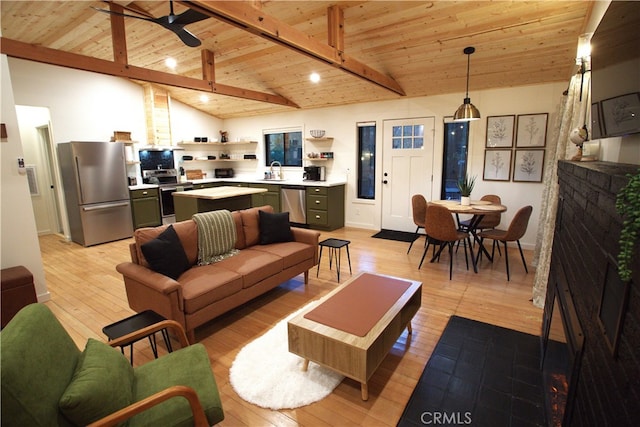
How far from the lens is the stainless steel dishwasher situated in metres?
6.46

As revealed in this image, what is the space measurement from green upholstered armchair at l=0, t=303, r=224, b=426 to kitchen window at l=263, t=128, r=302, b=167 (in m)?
5.88

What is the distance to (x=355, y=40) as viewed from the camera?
4008mm

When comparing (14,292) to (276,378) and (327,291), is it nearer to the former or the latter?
(276,378)

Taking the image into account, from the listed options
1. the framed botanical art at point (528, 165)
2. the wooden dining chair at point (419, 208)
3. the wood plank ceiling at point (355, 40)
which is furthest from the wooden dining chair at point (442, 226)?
the wood plank ceiling at point (355, 40)

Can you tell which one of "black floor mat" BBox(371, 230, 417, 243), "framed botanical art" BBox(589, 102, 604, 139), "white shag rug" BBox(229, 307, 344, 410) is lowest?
"white shag rug" BBox(229, 307, 344, 410)

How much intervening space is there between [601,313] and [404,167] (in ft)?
16.3

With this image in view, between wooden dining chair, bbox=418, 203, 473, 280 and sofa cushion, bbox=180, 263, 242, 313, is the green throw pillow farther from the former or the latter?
wooden dining chair, bbox=418, 203, 473, 280

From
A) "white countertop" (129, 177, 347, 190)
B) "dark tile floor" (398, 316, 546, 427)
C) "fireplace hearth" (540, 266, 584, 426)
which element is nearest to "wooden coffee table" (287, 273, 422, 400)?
"dark tile floor" (398, 316, 546, 427)

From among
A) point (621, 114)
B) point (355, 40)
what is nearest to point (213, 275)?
point (621, 114)

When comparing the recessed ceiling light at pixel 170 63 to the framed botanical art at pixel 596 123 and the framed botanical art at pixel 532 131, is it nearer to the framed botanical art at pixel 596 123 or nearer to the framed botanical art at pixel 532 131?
the framed botanical art at pixel 532 131

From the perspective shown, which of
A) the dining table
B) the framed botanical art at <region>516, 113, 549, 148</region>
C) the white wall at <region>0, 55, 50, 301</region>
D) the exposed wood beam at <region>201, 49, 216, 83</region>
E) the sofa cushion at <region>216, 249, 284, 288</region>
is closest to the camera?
the sofa cushion at <region>216, 249, 284, 288</region>

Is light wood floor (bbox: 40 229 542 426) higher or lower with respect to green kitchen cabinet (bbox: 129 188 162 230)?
lower

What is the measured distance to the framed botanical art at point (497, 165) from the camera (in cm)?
485

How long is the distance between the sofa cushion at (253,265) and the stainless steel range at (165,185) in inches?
149
